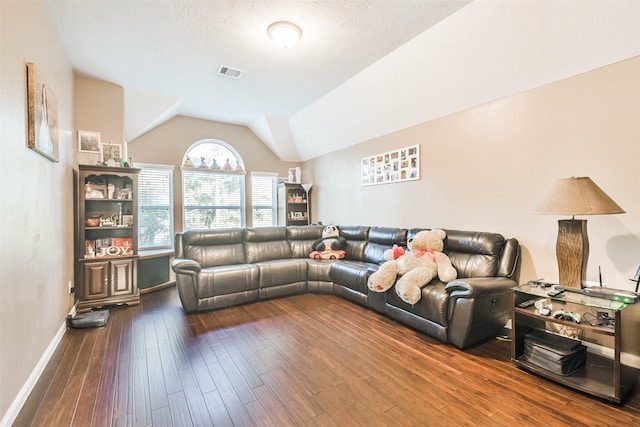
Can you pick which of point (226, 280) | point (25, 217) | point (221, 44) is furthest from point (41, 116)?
point (226, 280)

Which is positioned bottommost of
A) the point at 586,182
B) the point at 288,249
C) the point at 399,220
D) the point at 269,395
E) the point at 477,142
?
the point at 269,395

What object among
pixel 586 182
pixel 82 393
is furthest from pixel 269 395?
pixel 586 182

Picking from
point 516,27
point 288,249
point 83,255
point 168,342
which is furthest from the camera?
point 288,249

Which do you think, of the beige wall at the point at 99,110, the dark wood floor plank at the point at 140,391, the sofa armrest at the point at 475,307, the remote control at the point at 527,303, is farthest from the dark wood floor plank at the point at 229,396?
the beige wall at the point at 99,110

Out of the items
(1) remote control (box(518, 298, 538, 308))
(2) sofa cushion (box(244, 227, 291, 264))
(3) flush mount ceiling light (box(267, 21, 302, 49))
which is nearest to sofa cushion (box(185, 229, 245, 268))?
(2) sofa cushion (box(244, 227, 291, 264))

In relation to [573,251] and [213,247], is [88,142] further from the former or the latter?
[573,251]

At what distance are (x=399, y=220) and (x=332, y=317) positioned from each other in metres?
1.77

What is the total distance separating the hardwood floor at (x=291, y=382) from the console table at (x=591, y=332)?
0.08 metres

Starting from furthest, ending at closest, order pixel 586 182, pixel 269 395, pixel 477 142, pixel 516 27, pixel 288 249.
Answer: pixel 288 249 → pixel 477 142 → pixel 516 27 → pixel 586 182 → pixel 269 395

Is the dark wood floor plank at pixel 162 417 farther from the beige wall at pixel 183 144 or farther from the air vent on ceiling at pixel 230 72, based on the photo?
the beige wall at pixel 183 144

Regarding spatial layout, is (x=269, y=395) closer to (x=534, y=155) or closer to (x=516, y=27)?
(x=534, y=155)

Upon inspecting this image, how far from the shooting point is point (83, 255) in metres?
3.51

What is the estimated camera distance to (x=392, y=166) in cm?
431

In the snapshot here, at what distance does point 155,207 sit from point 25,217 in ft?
10.3
